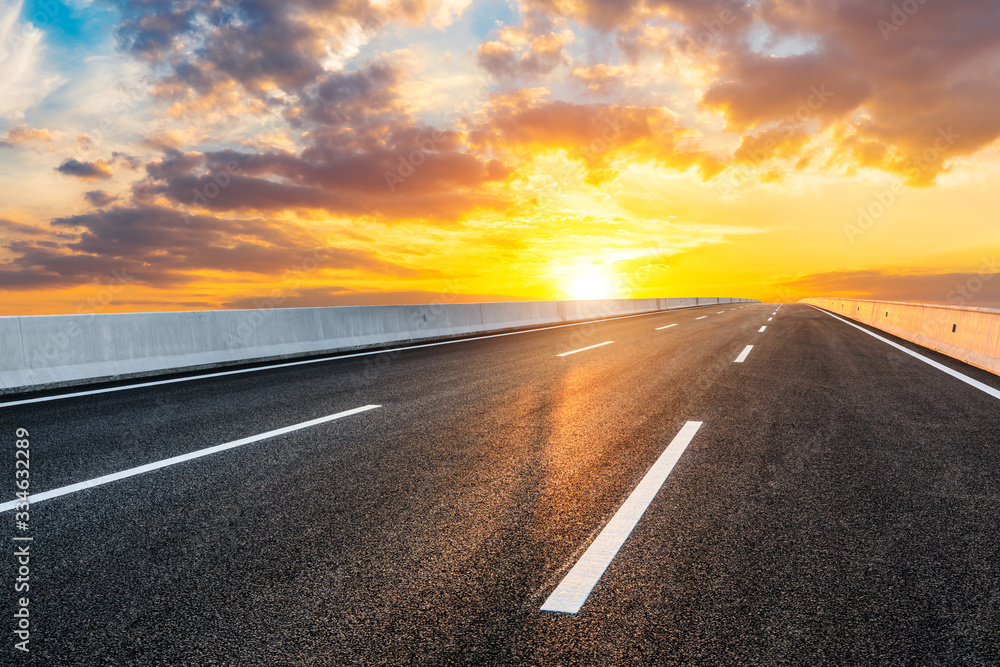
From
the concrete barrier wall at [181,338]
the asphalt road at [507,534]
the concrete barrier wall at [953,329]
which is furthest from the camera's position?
the concrete barrier wall at [953,329]

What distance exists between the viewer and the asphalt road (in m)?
2.28

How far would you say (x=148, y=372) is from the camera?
9.78 m

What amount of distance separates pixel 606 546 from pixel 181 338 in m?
9.84

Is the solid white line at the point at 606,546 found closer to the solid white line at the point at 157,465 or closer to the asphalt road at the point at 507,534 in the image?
the asphalt road at the point at 507,534

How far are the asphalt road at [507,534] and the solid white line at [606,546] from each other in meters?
0.05

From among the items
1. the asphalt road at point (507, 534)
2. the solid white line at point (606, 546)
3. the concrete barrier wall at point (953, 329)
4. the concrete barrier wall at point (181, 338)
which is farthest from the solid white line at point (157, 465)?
the concrete barrier wall at point (953, 329)

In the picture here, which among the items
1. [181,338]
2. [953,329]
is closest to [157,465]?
[181,338]

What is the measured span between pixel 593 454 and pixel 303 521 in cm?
230

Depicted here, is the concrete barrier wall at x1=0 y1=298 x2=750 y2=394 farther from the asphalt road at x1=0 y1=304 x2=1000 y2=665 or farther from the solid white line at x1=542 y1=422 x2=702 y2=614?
the solid white line at x1=542 y1=422 x2=702 y2=614

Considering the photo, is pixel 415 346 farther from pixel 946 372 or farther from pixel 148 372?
pixel 946 372

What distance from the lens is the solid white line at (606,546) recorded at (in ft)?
8.24

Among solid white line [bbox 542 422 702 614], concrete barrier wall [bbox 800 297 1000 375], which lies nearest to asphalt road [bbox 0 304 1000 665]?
solid white line [bbox 542 422 702 614]

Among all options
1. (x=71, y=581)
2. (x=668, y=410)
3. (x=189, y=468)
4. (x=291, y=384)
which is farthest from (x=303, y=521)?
(x=291, y=384)

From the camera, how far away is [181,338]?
10.6 meters
